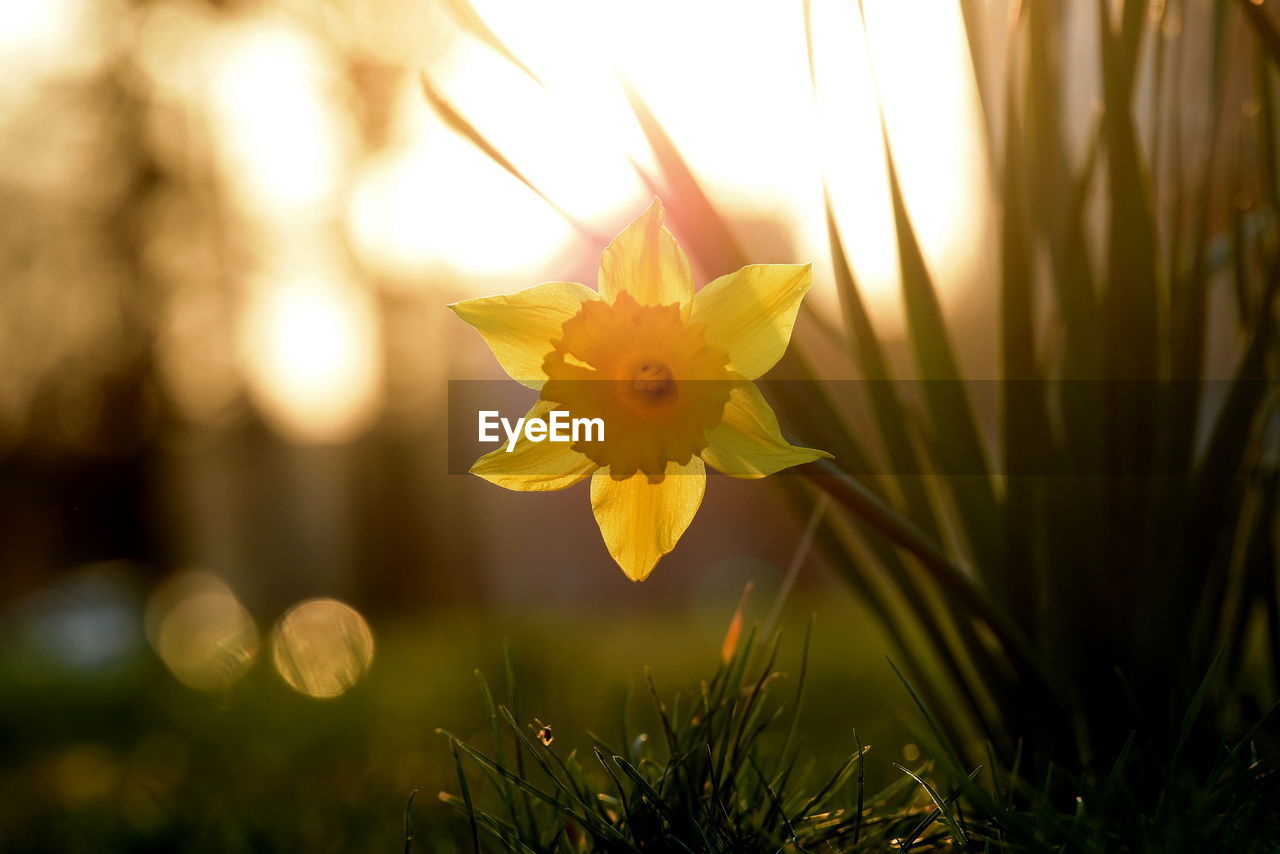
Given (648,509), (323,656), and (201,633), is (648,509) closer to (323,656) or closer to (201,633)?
(323,656)

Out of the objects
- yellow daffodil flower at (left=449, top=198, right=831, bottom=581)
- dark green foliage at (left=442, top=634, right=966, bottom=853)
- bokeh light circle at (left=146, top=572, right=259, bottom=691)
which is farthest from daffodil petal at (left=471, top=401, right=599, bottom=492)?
bokeh light circle at (left=146, top=572, right=259, bottom=691)

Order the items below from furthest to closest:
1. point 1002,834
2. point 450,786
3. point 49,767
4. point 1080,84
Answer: point 1080,84 < point 49,767 < point 450,786 < point 1002,834

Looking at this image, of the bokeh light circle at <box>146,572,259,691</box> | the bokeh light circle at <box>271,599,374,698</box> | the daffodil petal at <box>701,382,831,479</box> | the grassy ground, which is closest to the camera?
the daffodil petal at <box>701,382,831,479</box>

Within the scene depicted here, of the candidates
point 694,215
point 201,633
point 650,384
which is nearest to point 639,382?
point 650,384

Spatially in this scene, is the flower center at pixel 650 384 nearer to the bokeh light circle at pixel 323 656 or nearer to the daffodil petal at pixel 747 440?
the daffodil petal at pixel 747 440

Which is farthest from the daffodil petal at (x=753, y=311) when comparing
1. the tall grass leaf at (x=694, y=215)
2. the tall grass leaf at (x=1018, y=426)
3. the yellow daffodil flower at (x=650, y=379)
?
the tall grass leaf at (x=1018, y=426)

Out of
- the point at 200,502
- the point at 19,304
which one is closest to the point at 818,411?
the point at 19,304

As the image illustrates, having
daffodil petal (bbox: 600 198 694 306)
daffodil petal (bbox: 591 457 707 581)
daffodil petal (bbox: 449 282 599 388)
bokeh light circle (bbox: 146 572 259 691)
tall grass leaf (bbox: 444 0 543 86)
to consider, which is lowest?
bokeh light circle (bbox: 146 572 259 691)

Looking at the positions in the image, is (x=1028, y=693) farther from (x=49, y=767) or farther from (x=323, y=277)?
(x=323, y=277)

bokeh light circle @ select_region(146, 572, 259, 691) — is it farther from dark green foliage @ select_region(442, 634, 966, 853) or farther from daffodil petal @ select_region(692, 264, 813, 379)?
daffodil petal @ select_region(692, 264, 813, 379)
